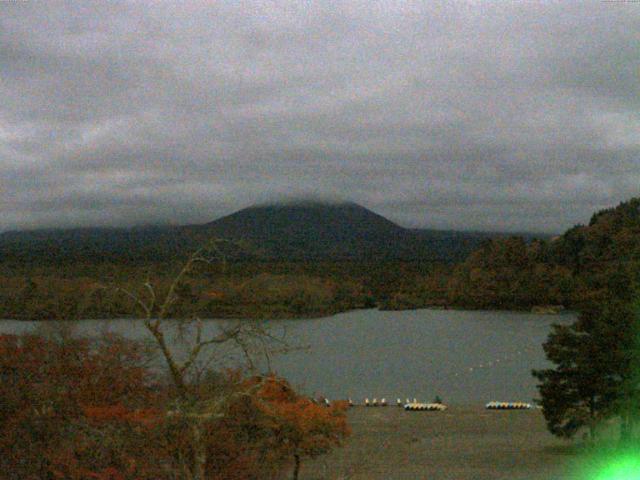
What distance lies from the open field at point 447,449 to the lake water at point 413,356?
331cm

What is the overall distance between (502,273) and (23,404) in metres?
67.0

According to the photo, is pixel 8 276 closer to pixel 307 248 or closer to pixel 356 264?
pixel 356 264

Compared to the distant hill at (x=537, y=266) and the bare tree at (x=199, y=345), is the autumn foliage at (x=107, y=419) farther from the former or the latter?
the distant hill at (x=537, y=266)

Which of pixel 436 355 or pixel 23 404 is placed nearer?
pixel 23 404

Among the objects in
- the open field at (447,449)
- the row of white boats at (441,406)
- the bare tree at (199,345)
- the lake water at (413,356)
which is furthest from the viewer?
the lake water at (413,356)

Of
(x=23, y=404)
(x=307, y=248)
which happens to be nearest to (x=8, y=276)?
(x=23, y=404)

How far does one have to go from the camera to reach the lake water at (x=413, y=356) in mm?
29000

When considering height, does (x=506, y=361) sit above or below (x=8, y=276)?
below

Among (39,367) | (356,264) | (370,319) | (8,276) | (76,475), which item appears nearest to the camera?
(76,475)

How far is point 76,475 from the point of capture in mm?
5328

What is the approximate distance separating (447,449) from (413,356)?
82.6ft

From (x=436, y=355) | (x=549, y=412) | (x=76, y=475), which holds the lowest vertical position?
(x=436, y=355)

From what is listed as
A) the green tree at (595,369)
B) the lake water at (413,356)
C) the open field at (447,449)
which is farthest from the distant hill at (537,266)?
the green tree at (595,369)

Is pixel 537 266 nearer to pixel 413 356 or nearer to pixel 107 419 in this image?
pixel 413 356
